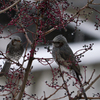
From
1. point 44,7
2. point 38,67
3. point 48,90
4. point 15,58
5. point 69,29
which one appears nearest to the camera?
point 44,7

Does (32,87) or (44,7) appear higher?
(32,87)

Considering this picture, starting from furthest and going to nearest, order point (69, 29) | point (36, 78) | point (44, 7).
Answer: point (36, 78)
point (69, 29)
point (44, 7)

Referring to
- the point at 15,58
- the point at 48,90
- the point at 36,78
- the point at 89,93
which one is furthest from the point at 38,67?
the point at 15,58

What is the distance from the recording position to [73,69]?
3.89 ft

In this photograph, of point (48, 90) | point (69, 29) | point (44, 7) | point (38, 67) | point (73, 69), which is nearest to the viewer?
point (44, 7)

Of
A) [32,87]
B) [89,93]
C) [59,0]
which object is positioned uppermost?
[32,87]

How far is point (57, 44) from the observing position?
1278mm

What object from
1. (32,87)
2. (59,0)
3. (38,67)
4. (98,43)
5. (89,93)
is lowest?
(59,0)

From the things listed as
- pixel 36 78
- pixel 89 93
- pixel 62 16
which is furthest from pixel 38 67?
pixel 62 16

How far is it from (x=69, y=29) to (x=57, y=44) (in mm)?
1467

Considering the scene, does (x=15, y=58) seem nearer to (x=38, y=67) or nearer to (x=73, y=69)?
(x=73, y=69)

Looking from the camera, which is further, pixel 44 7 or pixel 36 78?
pixel 36 78

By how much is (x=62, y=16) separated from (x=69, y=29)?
184cm

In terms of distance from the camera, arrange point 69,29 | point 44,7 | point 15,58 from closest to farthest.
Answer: point 44,7
point 15,58
point 69,29
